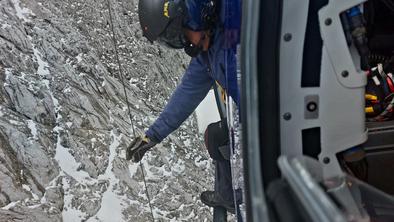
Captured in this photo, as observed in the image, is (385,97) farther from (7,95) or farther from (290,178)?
(7,95)

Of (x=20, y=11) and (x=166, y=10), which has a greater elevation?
(x=20, y=11)

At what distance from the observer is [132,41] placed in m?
10.2

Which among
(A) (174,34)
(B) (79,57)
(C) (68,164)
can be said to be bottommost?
(C) (68,164)

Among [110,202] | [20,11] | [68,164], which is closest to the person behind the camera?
[110,202]

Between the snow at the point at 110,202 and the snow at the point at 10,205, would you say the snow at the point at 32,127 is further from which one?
the snow at the point at 10,205

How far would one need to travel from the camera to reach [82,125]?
741 centimetres

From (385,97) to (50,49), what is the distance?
7.34m

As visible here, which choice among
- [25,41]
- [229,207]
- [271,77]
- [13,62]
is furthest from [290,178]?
[25,41]

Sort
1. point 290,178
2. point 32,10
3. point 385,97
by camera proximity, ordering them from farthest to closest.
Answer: point 32,10 < point 385,97 < point 290,178

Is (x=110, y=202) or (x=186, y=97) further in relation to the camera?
(x=110, y=202)

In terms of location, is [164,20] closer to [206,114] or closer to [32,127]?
[32,127]

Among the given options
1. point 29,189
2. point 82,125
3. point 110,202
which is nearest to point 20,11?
point 82,125

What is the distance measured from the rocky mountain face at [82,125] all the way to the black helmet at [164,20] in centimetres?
366

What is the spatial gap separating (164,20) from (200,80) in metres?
0.69
